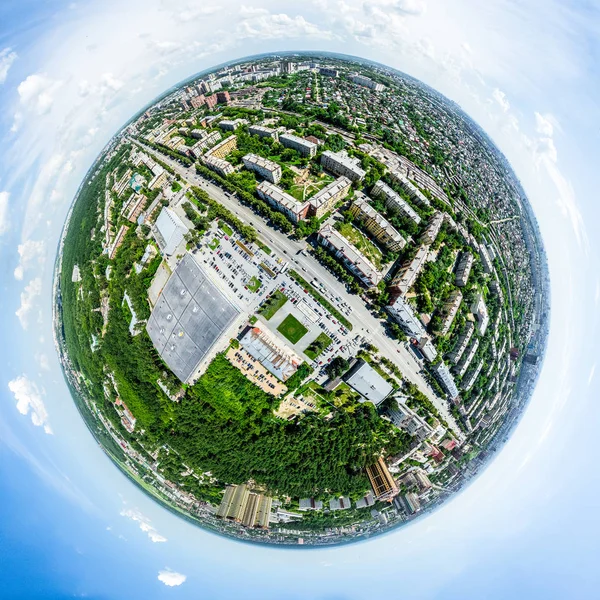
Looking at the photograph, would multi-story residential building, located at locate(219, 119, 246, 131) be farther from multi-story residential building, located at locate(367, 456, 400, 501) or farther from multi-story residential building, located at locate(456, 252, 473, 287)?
multi-story residential building, located at locate(367, 456, 400, 501)

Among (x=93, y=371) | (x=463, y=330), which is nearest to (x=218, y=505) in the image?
(x=93, y=371)

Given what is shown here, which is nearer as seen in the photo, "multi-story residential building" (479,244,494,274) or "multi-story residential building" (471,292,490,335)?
"multi-story residential building" (471,292,490,335)

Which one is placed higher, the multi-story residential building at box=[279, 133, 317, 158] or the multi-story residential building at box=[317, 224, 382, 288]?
the multi-story residential building at box=[279, 133, 317, 158]

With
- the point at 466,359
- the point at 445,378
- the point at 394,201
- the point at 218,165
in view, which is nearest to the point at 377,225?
the point at 394,201

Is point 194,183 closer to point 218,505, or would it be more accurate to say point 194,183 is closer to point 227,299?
point 227,299

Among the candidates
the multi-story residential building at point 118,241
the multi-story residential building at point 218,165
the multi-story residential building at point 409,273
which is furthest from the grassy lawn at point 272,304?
the multi-story residential building at point 118,241

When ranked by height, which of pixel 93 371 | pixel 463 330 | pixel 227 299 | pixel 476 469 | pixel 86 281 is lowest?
pixel 476 469

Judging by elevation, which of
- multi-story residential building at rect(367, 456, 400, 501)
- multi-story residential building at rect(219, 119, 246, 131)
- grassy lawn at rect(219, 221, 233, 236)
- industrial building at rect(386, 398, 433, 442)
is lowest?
multi-story residential building at rect(367, 456, 400, 501)

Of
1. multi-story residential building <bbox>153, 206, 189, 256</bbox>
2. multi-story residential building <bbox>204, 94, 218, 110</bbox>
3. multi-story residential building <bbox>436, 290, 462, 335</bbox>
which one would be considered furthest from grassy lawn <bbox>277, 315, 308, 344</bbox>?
multi-story residential building <bbox>204, 94, 218, 110</bbox>
